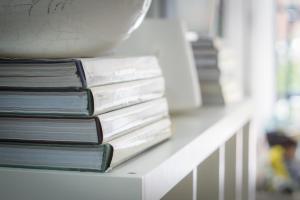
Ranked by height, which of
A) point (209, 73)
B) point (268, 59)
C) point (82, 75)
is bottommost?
point (268, 59)

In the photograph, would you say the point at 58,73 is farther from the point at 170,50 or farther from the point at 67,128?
the point at 170,50

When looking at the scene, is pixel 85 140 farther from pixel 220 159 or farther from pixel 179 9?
pixel 179 9

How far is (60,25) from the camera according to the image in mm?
537

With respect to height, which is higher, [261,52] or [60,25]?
[60,25]

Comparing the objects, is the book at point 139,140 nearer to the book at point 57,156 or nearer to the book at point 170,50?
the book at point 57,156

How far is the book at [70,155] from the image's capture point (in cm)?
53

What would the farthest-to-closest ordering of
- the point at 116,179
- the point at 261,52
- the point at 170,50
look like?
the point at 261,52 < the point at 170,50 < the point at 116,179

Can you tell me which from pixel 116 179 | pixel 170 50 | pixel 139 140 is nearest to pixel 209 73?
pixel 170 50

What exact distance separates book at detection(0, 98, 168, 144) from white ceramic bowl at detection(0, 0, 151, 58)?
2.9 inches

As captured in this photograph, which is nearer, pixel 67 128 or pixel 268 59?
pixel 67 128

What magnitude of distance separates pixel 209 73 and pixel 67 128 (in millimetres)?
600

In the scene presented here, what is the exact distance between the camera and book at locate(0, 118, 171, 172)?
532mm

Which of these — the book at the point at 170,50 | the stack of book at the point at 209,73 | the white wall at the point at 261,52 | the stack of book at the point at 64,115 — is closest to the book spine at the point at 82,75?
the stack of book at the point at 64,115

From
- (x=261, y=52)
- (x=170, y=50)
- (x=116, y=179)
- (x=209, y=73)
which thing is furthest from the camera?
(x=261, y=52)
